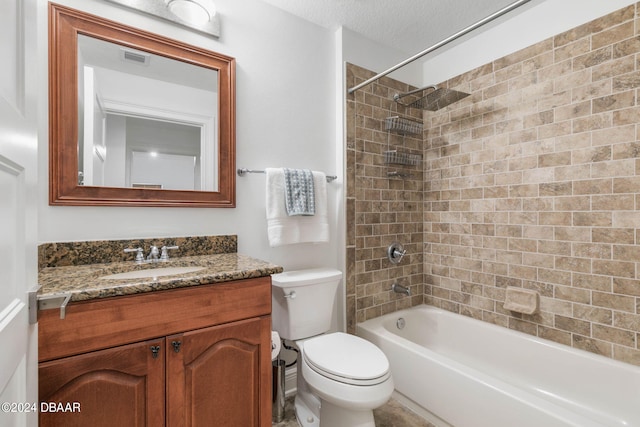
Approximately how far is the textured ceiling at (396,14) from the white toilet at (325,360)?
1.68m

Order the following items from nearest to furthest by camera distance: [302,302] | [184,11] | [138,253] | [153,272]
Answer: [153,272], [138,253], [184,11], [302,302]

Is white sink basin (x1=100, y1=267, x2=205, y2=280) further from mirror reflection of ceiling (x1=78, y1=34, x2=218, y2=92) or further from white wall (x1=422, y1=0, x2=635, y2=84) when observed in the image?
white wall (x1=422, y1=0, x2=635, y2=84)

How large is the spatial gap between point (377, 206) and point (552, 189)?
1.09 metres

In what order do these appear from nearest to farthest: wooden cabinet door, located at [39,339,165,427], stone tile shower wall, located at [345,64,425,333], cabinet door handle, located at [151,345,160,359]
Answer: wooden cabinet door, located at [39,339,165,427] → cabinet door handle, located at [151,345,160,359] → stone tile shower wall, located at [345,64,425,333]

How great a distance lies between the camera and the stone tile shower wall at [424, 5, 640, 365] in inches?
63.1

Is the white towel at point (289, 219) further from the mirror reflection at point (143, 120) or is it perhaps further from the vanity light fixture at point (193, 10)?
the vanity light fixture at point (193, 10)

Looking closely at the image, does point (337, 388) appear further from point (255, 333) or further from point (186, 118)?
point (186, 118)

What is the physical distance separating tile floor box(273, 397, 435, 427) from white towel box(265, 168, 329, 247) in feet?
3.27

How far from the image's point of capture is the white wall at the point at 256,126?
1.40 meters

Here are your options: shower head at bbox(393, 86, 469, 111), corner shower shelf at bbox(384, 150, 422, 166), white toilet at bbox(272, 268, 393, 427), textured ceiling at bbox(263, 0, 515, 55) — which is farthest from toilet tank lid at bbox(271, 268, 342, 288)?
textured ceiling at bbox(263, 0, 515, 55)

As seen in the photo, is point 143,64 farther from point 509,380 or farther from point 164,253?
point 509,380

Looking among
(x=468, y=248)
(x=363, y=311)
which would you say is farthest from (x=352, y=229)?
(x=468, y=248)

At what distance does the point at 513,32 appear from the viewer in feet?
6.73

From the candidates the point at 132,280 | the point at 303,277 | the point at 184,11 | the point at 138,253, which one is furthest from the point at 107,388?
the point at 184,11
